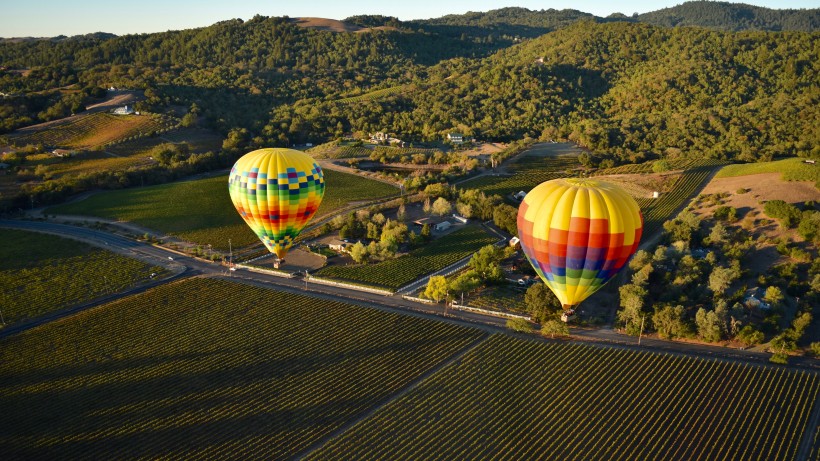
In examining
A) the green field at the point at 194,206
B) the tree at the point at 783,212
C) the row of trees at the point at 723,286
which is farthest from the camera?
the green field at the point at 194,206

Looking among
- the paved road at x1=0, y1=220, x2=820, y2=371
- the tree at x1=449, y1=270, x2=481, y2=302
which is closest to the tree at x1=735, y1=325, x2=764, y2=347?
the paved road at x1=0, y1=220, x2=820, y2=371

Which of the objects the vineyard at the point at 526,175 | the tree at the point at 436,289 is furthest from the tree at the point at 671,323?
the vineyard at the point at 526,175

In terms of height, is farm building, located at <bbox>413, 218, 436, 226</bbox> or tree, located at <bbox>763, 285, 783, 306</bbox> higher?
farm building, located at <bbox>413, 218, 436, 226</bbox>

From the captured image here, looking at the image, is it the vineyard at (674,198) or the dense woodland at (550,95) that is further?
the dense woodland at (550,95)

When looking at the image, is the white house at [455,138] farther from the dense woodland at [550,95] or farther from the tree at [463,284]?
the tree at [463,284]

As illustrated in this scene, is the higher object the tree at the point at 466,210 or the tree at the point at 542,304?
the tree at the point at 466,210

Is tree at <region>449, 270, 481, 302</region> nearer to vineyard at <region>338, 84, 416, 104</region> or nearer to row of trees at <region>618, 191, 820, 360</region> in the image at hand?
row of trees at <region>618, 191, 820, 360</region>

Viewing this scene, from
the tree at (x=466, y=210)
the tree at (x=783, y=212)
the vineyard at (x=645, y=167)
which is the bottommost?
the tree at (x=466, y=210)
